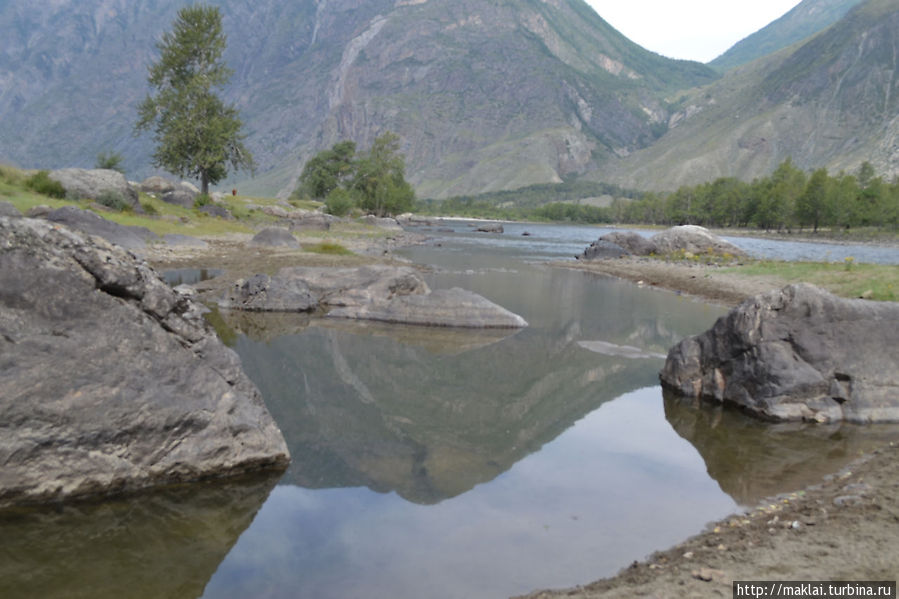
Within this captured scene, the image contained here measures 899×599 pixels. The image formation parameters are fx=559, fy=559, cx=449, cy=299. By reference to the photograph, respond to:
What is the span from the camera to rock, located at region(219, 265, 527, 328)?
20.0 metres

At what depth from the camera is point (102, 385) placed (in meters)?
7.25

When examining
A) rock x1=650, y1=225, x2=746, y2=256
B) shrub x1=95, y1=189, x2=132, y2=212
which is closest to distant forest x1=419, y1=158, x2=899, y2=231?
rock x1=650, y1=225, x2=746, y2=256

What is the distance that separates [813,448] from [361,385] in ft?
29.5

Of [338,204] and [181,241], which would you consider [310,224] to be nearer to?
[181,241]

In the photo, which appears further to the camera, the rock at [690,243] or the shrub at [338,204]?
the shrub at [338,204]

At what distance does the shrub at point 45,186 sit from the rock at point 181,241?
913 cm

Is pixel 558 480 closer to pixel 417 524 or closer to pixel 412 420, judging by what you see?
pixel 417 524

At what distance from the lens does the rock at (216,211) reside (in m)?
52.2

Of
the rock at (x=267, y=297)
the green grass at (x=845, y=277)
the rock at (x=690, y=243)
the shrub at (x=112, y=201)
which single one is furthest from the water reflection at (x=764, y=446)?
the rock at (x=690, y=243)

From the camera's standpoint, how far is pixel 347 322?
20.0m

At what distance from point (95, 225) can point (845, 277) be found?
40636 mm

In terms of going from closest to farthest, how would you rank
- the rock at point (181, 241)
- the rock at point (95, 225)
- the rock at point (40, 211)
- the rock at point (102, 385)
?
the rock at point (102, 385)
the rock at point (95, 225)
the rock at point (40, 211)
the rock at point (181, 241)

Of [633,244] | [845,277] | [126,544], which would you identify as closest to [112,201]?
[126,544]

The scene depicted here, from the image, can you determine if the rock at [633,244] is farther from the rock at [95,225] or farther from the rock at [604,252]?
the rock at [95,225]
